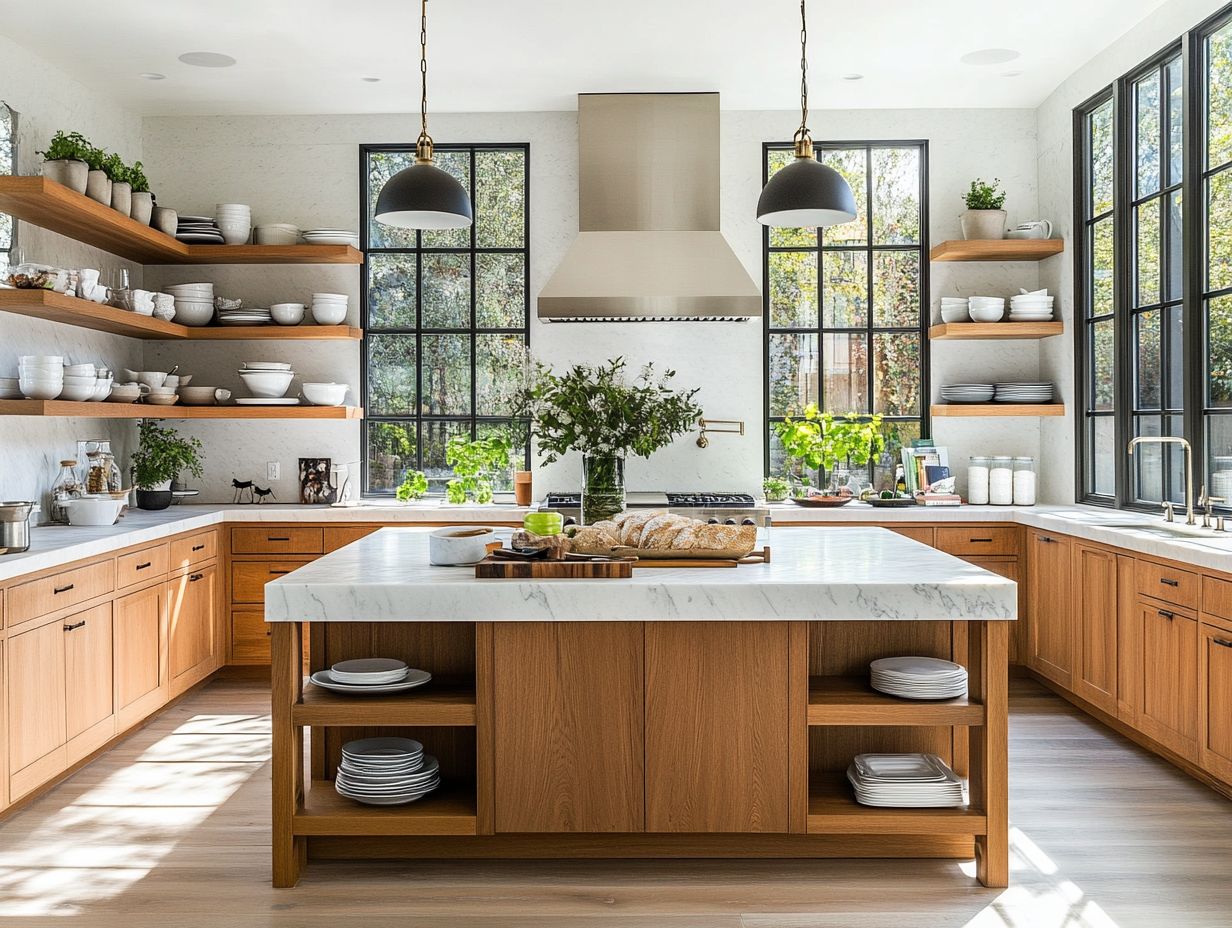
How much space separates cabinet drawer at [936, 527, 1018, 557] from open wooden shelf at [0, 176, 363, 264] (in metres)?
3.66

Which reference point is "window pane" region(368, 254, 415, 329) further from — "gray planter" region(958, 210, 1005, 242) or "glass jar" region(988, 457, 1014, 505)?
"glass jar" region(988, 457, 1014, 505)

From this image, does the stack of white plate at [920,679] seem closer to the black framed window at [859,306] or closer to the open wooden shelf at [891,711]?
the open wooden shelf at [891,711]

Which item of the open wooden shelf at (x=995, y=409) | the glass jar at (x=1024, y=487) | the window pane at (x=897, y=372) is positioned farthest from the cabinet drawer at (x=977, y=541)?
the window pane at (x=897, y=372)

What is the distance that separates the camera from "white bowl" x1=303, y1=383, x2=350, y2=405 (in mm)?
5887

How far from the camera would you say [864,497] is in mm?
5934

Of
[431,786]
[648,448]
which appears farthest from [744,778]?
[648,448]

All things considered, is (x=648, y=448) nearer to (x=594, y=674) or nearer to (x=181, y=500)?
(x=594, y=674)

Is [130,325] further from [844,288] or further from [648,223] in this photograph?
[844,288]

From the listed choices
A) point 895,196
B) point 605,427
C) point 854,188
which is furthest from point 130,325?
point 895,196

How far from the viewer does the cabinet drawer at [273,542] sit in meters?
5.50

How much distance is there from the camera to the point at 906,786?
287cm

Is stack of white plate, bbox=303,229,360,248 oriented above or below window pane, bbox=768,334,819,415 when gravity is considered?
above

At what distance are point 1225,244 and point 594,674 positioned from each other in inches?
132

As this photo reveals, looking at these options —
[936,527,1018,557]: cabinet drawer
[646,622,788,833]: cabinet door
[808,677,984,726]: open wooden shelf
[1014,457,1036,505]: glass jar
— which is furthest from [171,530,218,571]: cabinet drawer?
[1014,457,1036,505]: glass jar
